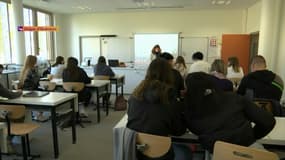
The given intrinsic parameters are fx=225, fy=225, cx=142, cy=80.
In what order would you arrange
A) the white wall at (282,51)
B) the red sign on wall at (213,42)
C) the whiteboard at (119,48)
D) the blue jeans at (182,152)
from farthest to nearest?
the whiteboard at (119,48) < the red sign on wall at (213,42) < the white wall at (282,51) < the blue jeans at (182,152)

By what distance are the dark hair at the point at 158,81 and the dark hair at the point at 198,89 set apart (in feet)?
0.58

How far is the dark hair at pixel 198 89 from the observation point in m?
1.56

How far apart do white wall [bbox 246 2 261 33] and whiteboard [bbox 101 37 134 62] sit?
3770mm

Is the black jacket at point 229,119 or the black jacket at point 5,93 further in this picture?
the black jacket at point 5,93

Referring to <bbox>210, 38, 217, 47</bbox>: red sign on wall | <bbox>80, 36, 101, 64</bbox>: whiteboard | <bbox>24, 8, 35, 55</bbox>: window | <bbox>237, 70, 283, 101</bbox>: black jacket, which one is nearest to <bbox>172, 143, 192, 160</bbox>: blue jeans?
<bbox>237, 70, 283, 101</bbox>: black jacket

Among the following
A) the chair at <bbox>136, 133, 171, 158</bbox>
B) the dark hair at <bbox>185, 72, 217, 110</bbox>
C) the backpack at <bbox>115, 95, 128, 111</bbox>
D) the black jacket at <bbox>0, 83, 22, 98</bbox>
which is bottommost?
the backpack at <bbox>115, 95, 128, 111</bbox>

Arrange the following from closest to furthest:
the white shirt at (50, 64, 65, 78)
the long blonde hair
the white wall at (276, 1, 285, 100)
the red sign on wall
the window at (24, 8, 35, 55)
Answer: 1. the long blonde hair
2. the white wall at (276, 1, 285, 100)
3. the white shirt at (50, 64, 65, 78)
4. the window at (24, 8, 35, 55)
5. the red sign on wall

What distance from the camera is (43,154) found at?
3092 millimetres

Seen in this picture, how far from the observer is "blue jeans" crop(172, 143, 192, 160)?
1.98 meters

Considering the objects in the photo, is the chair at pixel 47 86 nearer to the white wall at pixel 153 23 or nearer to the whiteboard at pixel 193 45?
the white wall at pixel 153 23

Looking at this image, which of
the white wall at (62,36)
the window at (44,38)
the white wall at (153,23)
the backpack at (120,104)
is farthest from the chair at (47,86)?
the white wall at (62,36)

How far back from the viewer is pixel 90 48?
8.32m

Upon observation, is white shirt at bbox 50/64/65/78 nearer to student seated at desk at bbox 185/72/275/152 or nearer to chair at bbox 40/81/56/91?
chair at bbox 40/81/56/91

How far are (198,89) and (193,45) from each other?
6.32 m
